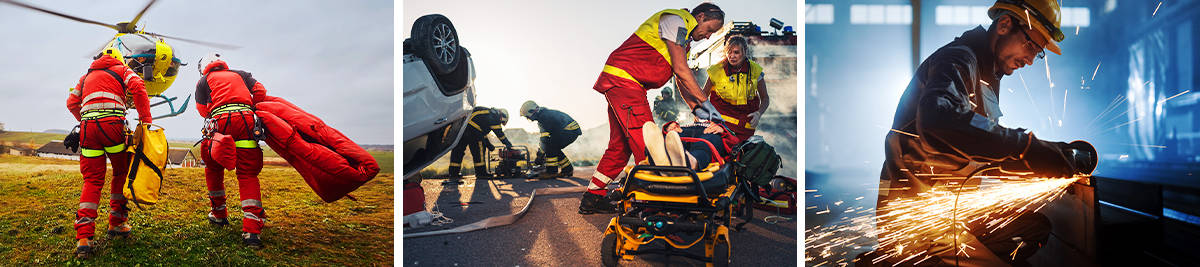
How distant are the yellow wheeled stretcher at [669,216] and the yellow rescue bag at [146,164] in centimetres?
198

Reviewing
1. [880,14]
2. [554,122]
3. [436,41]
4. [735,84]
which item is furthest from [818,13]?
[436,41]

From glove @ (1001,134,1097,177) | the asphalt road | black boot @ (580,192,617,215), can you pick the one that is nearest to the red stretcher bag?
the asphalt road

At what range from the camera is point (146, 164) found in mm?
2242

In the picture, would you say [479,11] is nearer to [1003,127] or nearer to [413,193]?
[413,193]

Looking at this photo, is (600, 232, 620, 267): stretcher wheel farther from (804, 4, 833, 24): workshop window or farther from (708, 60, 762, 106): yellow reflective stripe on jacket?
(804, 4, 833, 24): workshop window

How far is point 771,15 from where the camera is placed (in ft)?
9.12

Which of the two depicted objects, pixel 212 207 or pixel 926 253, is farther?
pixel 926 253

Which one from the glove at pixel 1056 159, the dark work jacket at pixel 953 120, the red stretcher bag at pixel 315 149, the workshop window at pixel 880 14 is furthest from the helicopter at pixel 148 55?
the glove at pixel 1056 159

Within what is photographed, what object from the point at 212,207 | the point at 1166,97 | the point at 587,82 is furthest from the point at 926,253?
the point at 212,207

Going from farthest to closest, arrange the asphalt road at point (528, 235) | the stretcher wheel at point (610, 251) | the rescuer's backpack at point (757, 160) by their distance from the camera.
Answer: the rescuer's backpack at point (757, 160) < the asphalt road at point (528, 235) < the stretcher wheel at point (610, 251)

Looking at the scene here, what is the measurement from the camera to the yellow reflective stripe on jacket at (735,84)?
2.77m

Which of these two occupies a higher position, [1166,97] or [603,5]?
[603,5]

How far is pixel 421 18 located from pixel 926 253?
111 inches

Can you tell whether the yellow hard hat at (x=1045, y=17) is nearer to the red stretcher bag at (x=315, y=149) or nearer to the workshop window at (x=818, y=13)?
the workshop window at (x=818, y=13)
